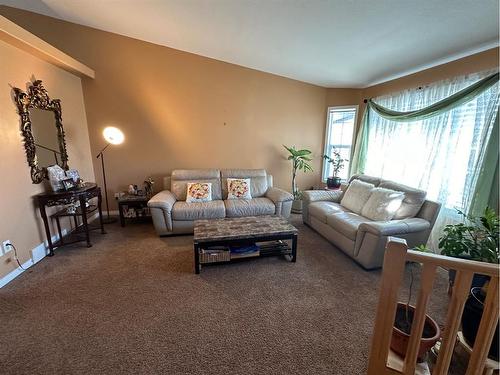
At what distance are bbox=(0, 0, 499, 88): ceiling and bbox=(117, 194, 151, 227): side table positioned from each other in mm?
2464

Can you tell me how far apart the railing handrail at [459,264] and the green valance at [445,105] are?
91.4 inches

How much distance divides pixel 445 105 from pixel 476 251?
176 cm

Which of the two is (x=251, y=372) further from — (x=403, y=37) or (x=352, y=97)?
(x=352, y=97)

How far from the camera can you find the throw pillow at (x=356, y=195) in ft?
10.5

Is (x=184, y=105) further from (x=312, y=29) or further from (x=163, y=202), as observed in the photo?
(x=312, y=29)

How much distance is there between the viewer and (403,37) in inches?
91.3

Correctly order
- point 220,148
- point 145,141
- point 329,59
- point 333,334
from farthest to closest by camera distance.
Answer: point 220,148 → point 145,141 → point 329,59 → point 333,334

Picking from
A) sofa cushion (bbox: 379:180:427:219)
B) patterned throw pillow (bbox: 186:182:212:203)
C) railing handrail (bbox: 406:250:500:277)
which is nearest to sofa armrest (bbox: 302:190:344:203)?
sofa cushion (bbox: 379:180:427:219)

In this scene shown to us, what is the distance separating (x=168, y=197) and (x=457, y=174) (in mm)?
3675

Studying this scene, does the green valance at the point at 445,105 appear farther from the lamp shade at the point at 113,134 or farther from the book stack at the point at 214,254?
the lamp shade at the point at 113,134

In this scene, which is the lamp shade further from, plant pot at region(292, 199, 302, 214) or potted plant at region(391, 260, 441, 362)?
potted plant at region(391, 260, 441, 362)

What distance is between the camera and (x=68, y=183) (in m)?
2.92

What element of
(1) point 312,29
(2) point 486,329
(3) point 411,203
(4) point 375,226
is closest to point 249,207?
(4) point 375,226

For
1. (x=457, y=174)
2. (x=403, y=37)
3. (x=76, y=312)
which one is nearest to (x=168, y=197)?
(x=76, y=312)
